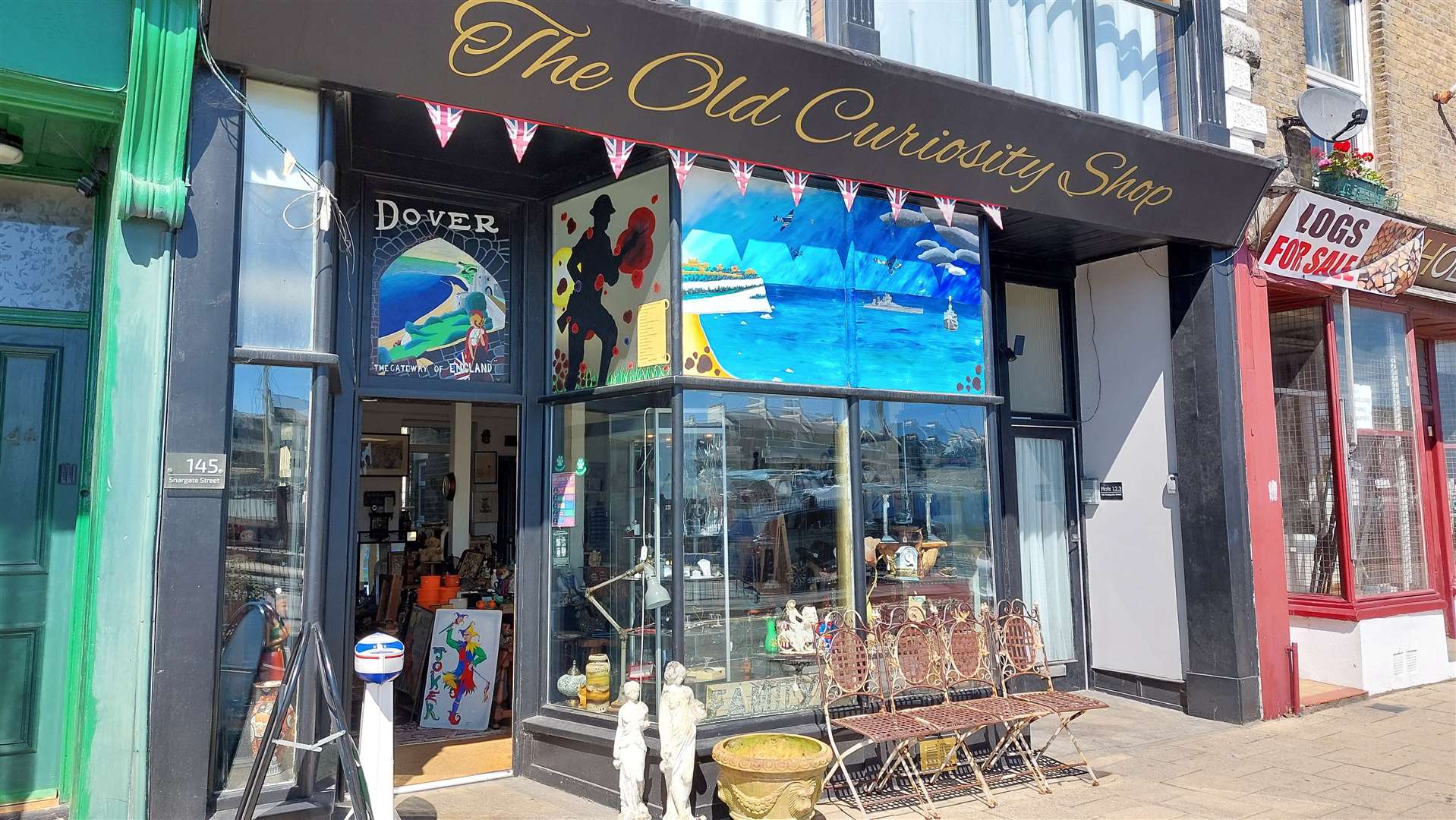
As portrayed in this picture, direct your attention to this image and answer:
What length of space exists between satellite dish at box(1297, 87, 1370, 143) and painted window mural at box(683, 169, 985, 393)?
3917mm

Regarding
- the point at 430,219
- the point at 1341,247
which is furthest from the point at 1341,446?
the point at 430,219

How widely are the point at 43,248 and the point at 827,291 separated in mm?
4468

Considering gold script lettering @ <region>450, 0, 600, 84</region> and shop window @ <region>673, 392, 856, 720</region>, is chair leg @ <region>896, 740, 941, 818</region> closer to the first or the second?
shop window @ <region>673, 392, 856, 720</region>

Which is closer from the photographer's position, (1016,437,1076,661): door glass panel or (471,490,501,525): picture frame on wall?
(1016,437,1076,661): door glass panel

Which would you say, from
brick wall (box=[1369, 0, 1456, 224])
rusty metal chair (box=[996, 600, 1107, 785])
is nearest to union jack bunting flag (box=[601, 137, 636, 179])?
rusty metal chair (box=[996, 600, 1107, 785])

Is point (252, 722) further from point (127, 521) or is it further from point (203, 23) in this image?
point (203, 23)

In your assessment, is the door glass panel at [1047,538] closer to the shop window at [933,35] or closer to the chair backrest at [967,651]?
the chair backrest at [967,651]

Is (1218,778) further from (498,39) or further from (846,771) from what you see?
(498,39)

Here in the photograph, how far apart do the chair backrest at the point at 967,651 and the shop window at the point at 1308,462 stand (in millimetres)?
3963

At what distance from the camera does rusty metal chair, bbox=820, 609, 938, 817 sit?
5.55 metres

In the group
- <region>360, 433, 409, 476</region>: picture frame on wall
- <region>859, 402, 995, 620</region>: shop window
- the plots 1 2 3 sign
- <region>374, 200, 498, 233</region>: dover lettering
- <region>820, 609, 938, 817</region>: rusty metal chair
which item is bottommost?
<region>820, 609, 938, 817</region>: rusty metal chair

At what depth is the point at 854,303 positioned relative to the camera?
640 cm

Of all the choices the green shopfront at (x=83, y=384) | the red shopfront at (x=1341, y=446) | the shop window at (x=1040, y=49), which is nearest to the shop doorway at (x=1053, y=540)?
the red shopfront at (x=1341, y=446)

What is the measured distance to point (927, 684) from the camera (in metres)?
6.20
